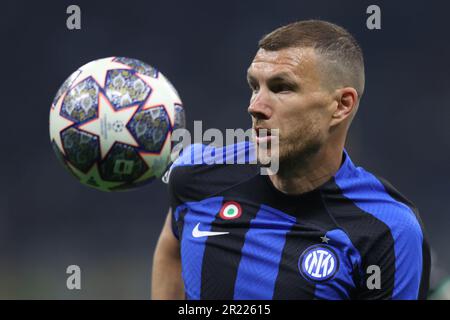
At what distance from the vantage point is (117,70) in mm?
3316

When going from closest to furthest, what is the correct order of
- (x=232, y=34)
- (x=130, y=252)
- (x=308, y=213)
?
1. (x=308, y=213)
2. (x=130, y=252)
3. (x=232, y=34)

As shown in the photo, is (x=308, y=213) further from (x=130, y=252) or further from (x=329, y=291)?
(x=130, y=252)

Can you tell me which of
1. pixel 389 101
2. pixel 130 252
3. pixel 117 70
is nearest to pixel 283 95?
pixel 117 70

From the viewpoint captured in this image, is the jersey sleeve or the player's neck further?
the player's neck

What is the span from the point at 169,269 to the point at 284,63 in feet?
4.37

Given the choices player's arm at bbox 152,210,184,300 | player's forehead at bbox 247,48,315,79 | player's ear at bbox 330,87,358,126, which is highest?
player's forehead at bbox 247,48,315,79

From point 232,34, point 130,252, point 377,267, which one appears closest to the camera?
point 377,267

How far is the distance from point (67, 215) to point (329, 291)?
6278mm

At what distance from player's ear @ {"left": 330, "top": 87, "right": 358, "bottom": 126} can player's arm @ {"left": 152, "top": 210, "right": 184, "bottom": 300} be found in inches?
41.4

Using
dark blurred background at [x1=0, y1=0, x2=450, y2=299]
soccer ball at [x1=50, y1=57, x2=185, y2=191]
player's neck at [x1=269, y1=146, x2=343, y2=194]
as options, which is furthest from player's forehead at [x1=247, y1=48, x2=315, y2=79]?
dark blurred background at [x1=0, y1=0, x2=450, y2=299]

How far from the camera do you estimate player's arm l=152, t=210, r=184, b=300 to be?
3.71 m

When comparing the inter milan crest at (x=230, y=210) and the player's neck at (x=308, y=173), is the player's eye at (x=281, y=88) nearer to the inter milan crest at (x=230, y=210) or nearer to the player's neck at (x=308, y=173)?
the player's neck at (x=308, y=173)

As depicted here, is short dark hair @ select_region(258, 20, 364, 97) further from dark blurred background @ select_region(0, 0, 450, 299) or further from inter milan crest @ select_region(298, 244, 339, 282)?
dark blurred background @ select_region(0, 0, 450, 299)

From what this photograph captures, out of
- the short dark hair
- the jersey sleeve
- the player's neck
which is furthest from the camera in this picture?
the player's neck
